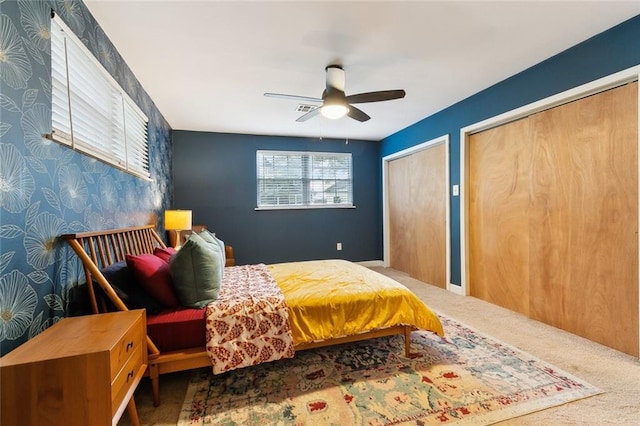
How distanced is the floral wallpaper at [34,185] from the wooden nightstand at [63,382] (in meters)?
0.27

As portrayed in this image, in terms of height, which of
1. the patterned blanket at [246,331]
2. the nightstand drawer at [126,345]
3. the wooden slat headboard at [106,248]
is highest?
the wooden slat headboard at [106,248]

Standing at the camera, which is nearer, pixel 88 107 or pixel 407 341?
pixel 88 107

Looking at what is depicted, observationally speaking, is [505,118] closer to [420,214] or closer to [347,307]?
[420,214]

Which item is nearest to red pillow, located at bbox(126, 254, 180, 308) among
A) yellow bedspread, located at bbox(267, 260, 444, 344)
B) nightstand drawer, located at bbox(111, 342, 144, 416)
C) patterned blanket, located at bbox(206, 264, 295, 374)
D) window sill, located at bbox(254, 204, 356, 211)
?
patterned blanket, located at bbox(206, 264, 295, 374)

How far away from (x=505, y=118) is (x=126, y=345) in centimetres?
362

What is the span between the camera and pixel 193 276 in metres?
1.74

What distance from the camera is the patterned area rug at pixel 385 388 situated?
1.47m

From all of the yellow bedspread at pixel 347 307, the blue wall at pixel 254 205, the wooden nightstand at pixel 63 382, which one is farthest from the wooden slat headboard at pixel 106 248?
the blue wall at pixel 254 205

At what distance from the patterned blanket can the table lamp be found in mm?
1976

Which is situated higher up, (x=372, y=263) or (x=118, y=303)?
(x=118, y=303)

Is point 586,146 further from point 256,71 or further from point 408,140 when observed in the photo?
point 256,71

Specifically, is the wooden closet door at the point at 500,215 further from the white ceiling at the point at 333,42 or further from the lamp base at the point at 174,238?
the lamp base at the point at 174,238

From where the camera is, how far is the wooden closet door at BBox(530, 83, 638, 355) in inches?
80.5

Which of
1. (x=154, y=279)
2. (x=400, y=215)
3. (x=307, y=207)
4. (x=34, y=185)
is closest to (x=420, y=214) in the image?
(x=400, y=215)
